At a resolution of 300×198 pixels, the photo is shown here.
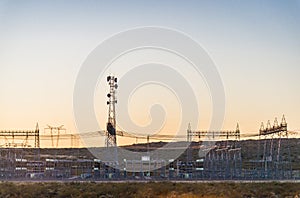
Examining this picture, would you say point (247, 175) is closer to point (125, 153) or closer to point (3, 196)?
point (3, 196)

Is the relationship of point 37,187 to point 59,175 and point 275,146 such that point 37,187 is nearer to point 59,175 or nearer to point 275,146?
point 59,175

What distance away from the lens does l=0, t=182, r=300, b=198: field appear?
35.8 meters

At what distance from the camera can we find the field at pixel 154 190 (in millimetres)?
35781

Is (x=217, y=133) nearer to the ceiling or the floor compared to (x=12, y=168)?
nearer to the ceiling

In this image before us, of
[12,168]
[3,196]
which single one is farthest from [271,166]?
[3,196]

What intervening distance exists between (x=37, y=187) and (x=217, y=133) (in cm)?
3349

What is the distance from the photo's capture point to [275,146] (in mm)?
89125

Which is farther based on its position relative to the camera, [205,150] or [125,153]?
[125,153]

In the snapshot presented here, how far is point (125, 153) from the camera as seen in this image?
87688 mm

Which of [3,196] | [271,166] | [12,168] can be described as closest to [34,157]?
[12,168]

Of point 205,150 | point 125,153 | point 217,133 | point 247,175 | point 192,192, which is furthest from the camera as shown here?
point 125,153

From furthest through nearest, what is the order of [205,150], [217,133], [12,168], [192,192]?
[205,150]
[217,133]
[12,168]
[192,192]

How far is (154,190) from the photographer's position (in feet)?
121

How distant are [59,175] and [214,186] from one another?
20.4 m
